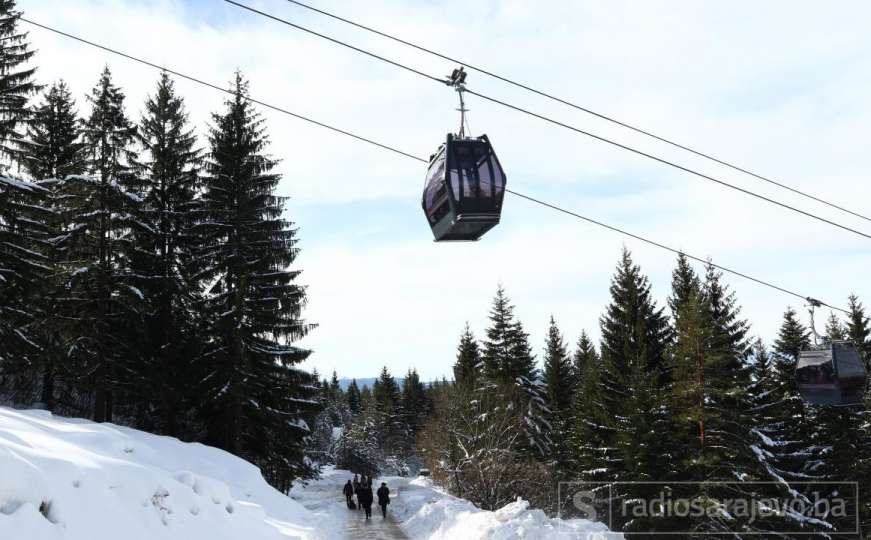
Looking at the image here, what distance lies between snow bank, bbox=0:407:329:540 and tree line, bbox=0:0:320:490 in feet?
26.0

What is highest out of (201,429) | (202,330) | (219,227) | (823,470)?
(219,227)

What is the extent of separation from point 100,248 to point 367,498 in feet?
44.7

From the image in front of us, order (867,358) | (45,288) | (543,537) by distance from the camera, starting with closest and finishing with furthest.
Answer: (543,537)
(45,288)
(867,358)

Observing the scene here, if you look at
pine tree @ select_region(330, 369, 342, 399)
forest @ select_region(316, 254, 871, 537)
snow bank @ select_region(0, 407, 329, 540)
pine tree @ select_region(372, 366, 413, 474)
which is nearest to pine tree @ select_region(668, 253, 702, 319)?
forest @ select_region(316, 254, 871, 537)

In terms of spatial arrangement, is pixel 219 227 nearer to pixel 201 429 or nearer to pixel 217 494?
pixel 201 429

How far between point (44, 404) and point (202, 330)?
7.64m

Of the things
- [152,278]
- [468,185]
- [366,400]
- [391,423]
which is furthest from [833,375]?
[366,400]

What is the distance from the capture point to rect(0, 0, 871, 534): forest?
22562 mm

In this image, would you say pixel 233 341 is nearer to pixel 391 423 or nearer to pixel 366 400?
pixel 391 423

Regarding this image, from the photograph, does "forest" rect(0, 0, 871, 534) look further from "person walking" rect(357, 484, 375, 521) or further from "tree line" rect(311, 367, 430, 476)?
"tree line" rect(311, 367, 430, 476)

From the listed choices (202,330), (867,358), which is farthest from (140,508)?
(867,358)

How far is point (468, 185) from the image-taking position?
34.7ft

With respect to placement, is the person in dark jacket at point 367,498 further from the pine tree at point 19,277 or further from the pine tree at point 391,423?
the pine tree at point 391,423

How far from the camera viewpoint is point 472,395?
32812 mm
